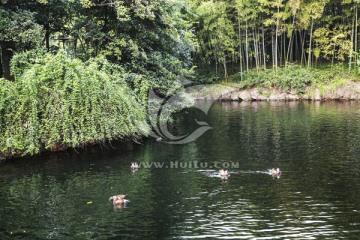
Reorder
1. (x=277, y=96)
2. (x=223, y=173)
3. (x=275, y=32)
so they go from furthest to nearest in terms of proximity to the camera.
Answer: (x=275, y=32) < (x=277, y=96) < (x=223, y=173)

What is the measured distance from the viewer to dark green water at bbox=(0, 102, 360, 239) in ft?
32.4

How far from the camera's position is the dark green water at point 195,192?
987cm

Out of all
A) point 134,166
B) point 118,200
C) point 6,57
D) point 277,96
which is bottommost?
point 118,200

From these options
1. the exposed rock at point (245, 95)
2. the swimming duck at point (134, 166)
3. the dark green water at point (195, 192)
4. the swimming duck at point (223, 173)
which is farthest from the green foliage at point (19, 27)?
the exposed rock at point (245, 95)

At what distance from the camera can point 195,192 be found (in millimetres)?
12727

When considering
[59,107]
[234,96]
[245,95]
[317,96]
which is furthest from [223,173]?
[234,96]

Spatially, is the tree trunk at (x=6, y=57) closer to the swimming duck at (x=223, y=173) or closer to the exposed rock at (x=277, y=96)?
the swimming duck at (x=223, y=173)

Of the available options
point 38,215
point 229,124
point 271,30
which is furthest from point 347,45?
point 38,215

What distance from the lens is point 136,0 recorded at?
2078 centimetres

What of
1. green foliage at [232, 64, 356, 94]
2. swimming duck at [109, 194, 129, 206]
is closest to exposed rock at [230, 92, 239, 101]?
green foliage at [232, 64, 356, 94]

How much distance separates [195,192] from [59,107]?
8.15 meters

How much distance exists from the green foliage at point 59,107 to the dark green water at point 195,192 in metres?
1.02

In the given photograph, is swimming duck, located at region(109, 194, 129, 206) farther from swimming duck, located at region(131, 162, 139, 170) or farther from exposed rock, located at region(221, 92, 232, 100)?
exposed rock, located at region(221, 92, 232, 100)
